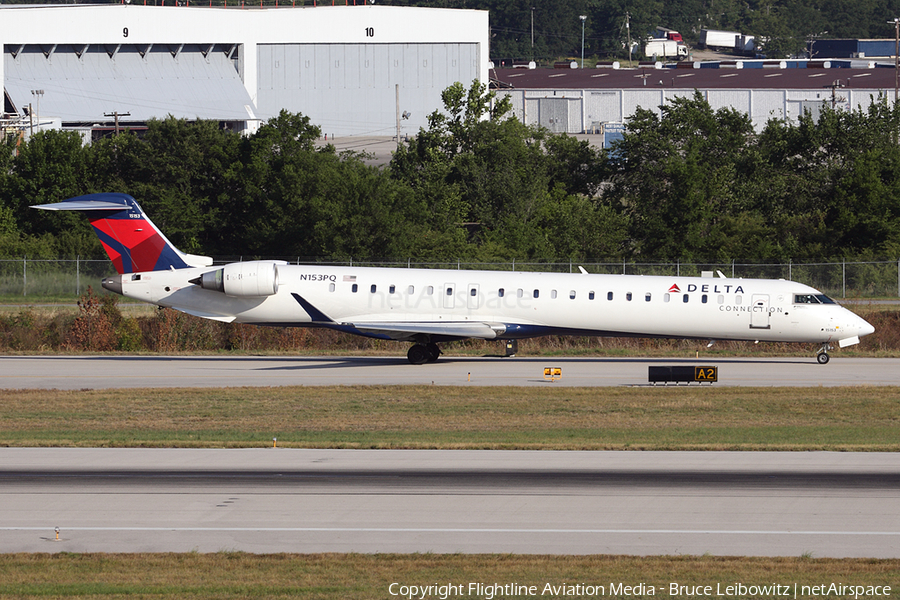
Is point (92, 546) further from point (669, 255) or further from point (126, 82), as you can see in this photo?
point (126, 82)

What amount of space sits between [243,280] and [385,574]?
2212 cm

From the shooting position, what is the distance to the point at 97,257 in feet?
179

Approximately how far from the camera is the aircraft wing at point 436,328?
32781 millimetres

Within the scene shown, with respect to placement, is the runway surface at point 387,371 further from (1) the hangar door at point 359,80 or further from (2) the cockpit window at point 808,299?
(1) the hangar door at point 359,80

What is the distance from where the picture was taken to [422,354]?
3466 centimetres

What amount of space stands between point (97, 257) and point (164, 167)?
7623 millimetres

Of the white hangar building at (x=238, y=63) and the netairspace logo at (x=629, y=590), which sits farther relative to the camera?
the white hangar building at (x=238, y=63)

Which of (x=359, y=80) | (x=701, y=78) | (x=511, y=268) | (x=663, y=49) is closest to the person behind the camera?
(x=511, y=268)

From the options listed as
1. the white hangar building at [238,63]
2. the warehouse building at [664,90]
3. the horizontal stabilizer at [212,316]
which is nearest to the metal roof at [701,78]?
the warehouse building at [664,90]

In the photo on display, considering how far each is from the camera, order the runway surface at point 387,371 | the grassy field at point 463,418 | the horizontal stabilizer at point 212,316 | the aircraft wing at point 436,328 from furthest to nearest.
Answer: the horizontal stabilizer at point 212,316, the aircraft wing at point 436,328, the runway surface at point 387,371, the grassy field at point 463,418

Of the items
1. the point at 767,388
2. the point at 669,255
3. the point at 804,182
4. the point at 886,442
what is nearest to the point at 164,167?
the point at 669,255

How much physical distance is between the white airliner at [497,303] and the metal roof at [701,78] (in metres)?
91.2

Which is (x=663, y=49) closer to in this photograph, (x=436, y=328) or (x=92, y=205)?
(x=436, y=328)

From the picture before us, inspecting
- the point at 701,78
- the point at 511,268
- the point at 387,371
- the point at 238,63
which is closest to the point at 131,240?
the point at 387,371
